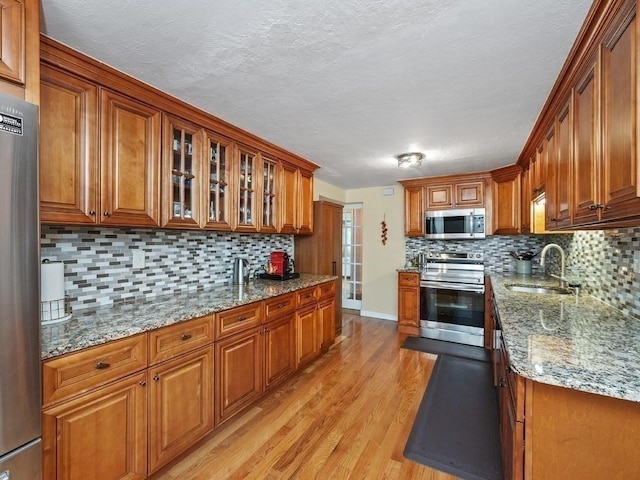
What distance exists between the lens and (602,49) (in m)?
1.23

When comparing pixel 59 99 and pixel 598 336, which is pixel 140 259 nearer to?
pixel 59 99

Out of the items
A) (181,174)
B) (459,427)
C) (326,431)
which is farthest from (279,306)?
(459,427)

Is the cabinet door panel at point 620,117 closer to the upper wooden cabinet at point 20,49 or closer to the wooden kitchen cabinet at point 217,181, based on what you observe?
A: the upper wooden cabinet at point 20,49

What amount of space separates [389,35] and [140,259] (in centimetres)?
213

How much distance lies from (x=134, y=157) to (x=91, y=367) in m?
1.21

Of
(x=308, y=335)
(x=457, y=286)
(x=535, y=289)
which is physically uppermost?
(x=535, y=289)

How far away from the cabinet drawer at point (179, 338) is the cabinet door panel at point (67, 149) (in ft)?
2.45

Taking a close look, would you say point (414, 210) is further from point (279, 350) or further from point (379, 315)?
point (279, 350)

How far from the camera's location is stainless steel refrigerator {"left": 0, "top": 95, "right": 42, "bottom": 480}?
102 centimetres

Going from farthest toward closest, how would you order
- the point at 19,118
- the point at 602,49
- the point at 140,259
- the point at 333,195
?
1. the point at 333,195
2. the point at 140,259
3. the point at 602,49
4. the point at 19,118

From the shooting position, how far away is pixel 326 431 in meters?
2.13

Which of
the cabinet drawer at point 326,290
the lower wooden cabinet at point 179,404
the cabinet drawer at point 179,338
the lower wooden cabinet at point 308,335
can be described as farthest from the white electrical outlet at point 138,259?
the cabinet drawer at point 326,290

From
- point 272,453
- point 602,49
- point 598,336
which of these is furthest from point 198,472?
point 602,49

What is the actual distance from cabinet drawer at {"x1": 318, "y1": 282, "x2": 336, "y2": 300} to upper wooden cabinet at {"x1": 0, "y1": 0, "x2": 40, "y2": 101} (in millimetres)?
2670
